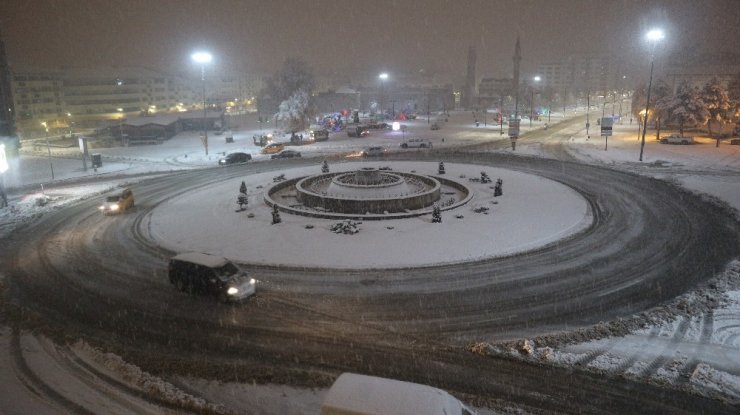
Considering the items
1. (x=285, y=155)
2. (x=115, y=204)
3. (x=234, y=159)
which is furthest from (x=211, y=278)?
(x=285, y=155)

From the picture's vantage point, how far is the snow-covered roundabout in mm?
19938

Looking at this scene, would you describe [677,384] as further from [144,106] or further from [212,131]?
[144,106]

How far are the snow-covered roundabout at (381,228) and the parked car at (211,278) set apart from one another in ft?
10.1

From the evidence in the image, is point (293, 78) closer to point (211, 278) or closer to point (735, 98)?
Result: point (735, 98)

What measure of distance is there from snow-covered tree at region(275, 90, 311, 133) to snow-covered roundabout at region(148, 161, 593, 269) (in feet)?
138

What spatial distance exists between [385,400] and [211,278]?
958 cm

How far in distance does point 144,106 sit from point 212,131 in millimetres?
65040

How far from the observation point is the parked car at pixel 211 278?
619 inches

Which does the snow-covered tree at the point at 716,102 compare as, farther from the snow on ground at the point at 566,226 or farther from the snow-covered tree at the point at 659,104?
the snow-covered tree at the point at 659,104

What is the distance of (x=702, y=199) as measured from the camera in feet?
94.1

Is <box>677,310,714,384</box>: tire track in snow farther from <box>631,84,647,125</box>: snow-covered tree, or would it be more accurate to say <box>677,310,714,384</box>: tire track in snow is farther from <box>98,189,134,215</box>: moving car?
<box>631,84,647,125</box>: snow-covered tree

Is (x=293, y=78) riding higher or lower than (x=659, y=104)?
higher

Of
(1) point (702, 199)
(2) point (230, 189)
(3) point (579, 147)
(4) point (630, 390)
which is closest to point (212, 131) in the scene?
(2) point (230, 189)

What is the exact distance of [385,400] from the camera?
27.2 ft
